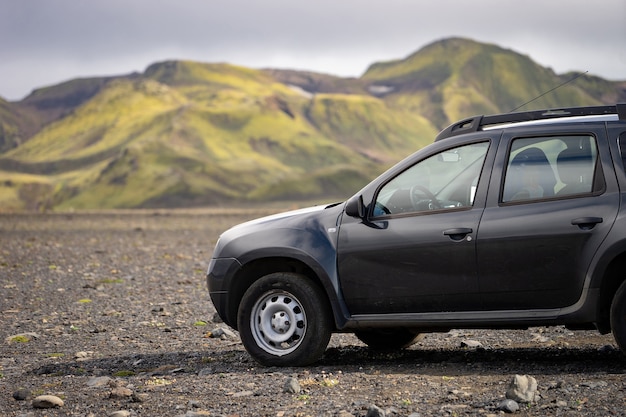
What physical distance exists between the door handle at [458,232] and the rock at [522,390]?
1376 mm

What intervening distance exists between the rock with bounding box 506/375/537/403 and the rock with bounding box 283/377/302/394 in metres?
1.57

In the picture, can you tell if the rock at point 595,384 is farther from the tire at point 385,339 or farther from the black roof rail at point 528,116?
the tire at point 385,339

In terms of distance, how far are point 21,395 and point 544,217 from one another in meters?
4.11

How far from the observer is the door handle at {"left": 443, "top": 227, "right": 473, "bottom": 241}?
8477 mm

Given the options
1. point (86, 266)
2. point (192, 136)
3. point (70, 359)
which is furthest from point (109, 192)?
point (70, 359)

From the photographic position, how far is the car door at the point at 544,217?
8.17 meters

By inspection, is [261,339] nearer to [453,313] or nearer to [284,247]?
[284,247]

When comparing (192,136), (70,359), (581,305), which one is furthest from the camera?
(192,136)

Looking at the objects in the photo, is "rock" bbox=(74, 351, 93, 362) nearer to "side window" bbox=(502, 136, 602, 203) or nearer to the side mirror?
the side mirror

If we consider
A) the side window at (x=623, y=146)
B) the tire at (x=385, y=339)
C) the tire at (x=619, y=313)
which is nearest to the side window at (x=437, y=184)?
the side window at (x=623, y=146)

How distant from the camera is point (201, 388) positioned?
8.41 meters

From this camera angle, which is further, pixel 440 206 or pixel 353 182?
pixel 353 182

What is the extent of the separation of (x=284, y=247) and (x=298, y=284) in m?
0.33

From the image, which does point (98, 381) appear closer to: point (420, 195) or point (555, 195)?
point (420, 195)
